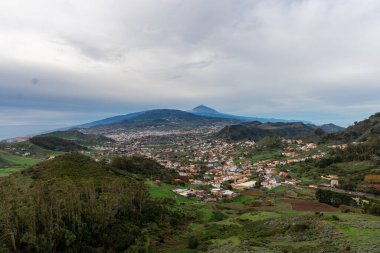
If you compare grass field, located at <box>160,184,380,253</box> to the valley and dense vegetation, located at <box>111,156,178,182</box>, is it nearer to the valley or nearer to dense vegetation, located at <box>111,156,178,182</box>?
Result: the valley

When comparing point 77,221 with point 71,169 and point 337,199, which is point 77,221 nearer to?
point 71,169

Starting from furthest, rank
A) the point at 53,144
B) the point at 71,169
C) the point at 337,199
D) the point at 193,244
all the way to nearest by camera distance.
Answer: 1. the point at 53,144
2. the point at 71,169
3. the point at 337,199
4. the point at 193,244

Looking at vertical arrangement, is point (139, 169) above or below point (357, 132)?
below

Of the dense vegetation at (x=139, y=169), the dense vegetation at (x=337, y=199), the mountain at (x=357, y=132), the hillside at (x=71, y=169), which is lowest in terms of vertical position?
the dense vegetation at (x=337, y=199)

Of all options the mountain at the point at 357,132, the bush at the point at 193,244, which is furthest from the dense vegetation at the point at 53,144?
the bush at the point at 193,244

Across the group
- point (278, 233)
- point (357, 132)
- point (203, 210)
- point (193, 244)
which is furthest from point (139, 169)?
point (357, 132)

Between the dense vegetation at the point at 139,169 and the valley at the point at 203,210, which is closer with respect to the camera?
the valley at the point at 203,210

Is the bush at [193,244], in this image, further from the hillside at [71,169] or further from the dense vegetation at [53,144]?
the dense vegetation at [53,144]

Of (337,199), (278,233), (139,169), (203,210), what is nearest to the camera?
(278,233)

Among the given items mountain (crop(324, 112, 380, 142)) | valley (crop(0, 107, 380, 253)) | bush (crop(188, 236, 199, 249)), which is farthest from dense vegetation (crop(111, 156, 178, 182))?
mountain (crop(324, 112, 380, 142))
